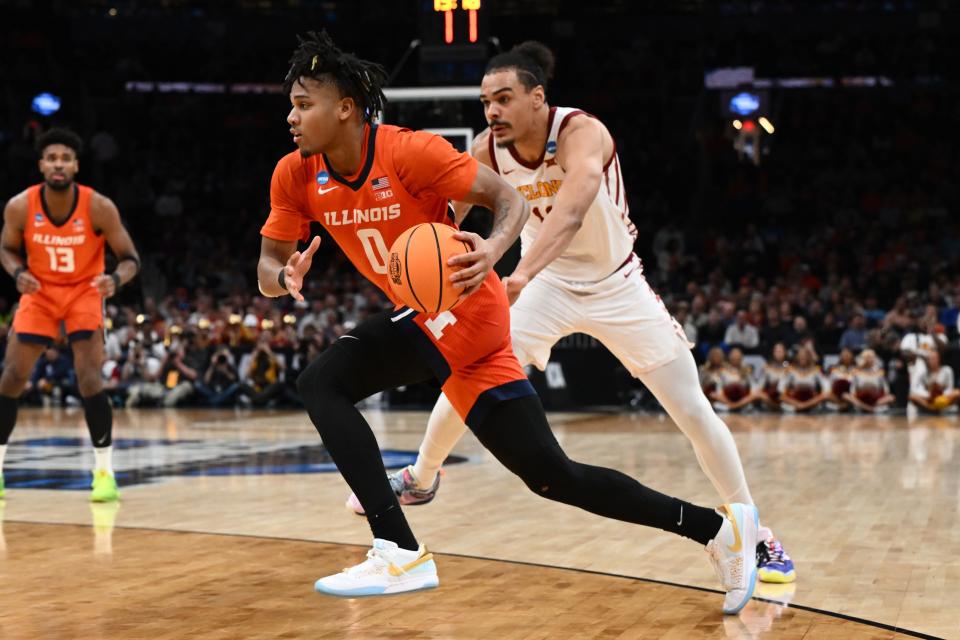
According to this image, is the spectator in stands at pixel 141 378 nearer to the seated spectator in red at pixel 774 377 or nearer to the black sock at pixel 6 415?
the seated spectator in red at pixel 774 377

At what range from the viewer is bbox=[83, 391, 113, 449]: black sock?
7555mm

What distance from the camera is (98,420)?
755 centimetres

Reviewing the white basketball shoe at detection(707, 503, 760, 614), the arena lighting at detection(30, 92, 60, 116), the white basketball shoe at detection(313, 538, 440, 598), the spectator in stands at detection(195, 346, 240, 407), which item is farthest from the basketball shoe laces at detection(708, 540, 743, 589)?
the arena lighting at detection(30, 92, 60, 116)

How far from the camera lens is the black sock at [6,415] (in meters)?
7.64

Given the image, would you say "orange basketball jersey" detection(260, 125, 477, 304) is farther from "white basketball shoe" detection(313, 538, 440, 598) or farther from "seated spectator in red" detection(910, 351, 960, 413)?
"seated spectator in red" detection(910, 351, 960, 413)

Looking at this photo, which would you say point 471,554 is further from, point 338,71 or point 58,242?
point 58,242

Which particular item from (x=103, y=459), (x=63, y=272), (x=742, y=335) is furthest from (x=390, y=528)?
(x=742, y=335)

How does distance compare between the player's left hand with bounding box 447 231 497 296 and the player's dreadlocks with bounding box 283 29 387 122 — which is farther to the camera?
the player's dreadlocks with bounding box 283 29 387 122

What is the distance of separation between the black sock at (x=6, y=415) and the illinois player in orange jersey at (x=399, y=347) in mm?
3977

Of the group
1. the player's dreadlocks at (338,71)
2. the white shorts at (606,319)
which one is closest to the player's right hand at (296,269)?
the player's dreadlocks at (338,71)

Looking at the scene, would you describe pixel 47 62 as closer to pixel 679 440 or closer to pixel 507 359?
pixel 679 440

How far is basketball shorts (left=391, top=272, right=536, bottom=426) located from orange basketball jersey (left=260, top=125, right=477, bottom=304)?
0.55 feet

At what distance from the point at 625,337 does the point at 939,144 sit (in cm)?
2119

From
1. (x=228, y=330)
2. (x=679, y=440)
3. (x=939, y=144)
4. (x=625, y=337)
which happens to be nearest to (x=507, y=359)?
(x=625, y=337)
